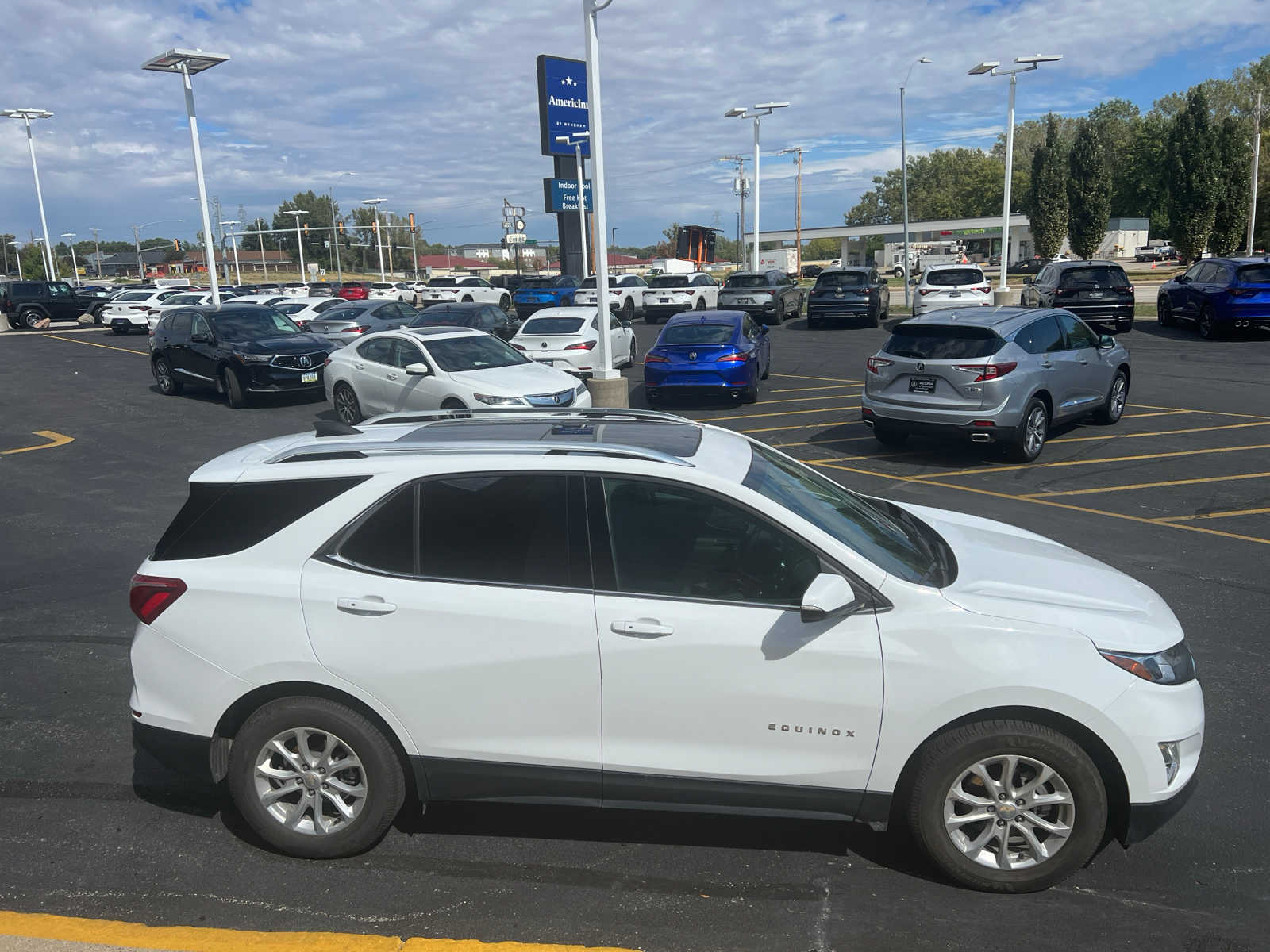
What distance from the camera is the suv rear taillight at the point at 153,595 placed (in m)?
3.89

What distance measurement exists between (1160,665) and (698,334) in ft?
44.2

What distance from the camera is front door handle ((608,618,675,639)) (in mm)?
3600

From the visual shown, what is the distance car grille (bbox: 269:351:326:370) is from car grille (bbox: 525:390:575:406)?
21.9 ft

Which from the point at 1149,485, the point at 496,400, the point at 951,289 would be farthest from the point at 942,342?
the point at 951,289

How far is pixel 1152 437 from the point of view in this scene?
13.0 m

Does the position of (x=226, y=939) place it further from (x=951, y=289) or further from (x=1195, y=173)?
(x=1195, y=173)

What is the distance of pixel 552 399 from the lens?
1322cm

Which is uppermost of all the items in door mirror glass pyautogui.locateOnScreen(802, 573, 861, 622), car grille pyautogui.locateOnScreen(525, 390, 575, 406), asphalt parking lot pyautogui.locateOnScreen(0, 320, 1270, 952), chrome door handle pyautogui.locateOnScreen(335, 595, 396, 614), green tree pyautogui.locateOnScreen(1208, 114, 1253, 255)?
green tree pyautogui.locateOnScreen(1208, 114, 1253, 255)

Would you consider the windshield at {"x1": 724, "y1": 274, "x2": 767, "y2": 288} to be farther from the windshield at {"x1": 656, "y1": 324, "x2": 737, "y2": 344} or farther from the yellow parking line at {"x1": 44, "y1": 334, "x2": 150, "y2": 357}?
the yellow parking line at {"x1": 44, "y1": 334, "x2": 150, "y2": 357}

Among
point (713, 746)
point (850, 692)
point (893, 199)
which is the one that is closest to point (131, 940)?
point (713, 746)

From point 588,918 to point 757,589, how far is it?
4.40 feet

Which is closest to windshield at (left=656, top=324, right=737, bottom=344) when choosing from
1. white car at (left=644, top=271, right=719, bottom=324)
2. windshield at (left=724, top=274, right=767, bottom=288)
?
windshield at (left=724, top=274, right=767, bottom=288)

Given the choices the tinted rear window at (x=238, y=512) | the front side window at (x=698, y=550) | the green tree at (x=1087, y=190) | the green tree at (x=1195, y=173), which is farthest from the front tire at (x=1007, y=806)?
the green tree at (x=1195, y=173)

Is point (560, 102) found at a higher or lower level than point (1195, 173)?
higher
